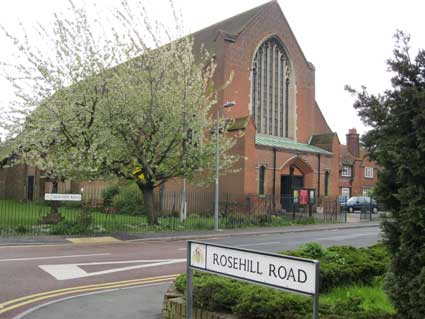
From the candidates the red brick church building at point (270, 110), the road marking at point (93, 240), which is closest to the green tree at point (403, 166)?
the road marking at point (93, 240)

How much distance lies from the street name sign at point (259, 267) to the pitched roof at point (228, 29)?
108ft

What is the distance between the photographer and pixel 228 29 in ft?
133

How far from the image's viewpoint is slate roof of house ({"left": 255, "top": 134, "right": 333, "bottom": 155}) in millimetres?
36616

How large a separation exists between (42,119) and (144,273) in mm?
13240

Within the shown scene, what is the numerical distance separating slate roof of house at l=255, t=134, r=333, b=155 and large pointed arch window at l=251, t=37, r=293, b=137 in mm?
808

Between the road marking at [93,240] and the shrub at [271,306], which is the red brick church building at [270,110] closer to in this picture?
the road marking at [93,240]

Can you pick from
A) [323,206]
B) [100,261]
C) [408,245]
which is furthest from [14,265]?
[323,206]

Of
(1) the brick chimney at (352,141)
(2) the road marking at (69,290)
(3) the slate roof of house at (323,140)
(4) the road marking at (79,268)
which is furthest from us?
(1) the brick chimney at (352,141)

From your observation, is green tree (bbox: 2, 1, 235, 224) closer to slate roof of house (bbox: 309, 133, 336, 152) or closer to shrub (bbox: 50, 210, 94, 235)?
shrub (bbox: 50, 210, 94, 235)

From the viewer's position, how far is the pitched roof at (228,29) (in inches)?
1490

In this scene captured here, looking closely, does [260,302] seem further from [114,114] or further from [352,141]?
[352,141]

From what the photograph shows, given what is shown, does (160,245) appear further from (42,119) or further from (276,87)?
(276,87)

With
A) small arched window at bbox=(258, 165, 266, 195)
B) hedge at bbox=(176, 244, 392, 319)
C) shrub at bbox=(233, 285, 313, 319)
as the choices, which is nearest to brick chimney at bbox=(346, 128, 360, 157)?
small arched window at bbox=(258, 165, 266, 195)

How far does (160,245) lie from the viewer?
1800cm
